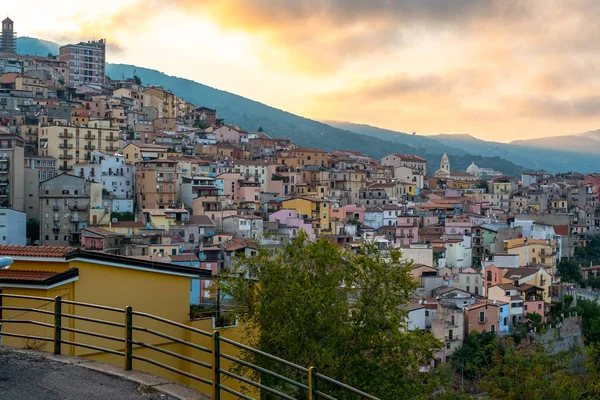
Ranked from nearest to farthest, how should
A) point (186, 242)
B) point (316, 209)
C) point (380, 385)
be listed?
point (380, 385)
point (186, 242)
point (316, 209)

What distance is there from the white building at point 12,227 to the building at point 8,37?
71.7 meters

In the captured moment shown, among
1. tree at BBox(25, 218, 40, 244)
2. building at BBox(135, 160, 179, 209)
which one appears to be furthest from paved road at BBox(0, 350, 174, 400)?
building at BBox(135, 160, 179, 209)

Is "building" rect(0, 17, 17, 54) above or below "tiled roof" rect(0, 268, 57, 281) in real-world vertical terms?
above

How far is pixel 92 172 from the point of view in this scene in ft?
171

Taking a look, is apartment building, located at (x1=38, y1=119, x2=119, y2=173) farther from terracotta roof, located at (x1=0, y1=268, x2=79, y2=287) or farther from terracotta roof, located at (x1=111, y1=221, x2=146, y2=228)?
terracotta roof, located at (x1=0, y1=268, x2=79, y2=287)

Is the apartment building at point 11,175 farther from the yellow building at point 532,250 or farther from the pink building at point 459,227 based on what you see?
the yellow building at point 532,250

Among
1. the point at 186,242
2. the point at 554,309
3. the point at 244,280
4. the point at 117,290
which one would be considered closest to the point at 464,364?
the point at 554,309

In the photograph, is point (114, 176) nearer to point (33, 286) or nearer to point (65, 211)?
point (65, 211)

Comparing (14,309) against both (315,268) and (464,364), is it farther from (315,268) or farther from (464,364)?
(464,364)

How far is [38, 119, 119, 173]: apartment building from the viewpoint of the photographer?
55.5 m

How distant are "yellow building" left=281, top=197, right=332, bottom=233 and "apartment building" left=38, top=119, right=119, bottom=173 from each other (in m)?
14.2

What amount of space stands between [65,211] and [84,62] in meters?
58.0

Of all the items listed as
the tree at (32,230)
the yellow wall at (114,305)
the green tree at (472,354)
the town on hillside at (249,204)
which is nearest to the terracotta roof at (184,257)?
the town on hillside at (249,204)

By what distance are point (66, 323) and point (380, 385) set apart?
5.05m
